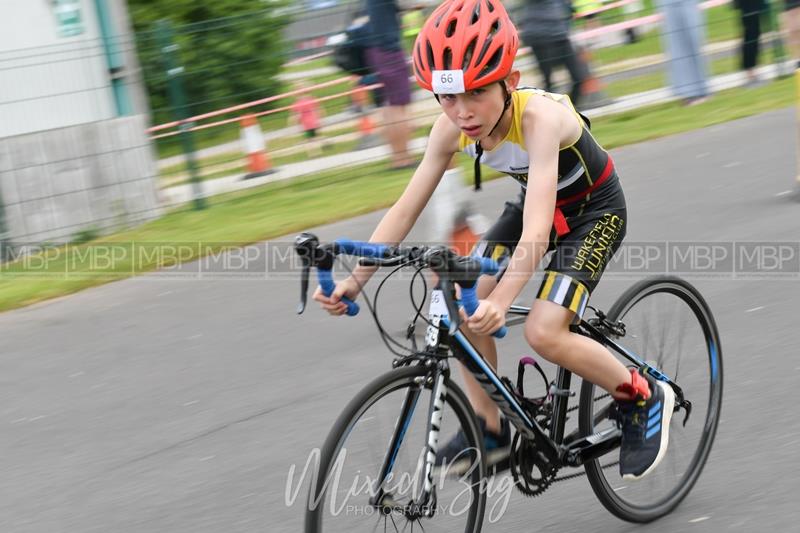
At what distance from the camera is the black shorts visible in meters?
4.09

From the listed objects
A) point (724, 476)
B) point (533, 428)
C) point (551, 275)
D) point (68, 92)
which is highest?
point (68, 92)

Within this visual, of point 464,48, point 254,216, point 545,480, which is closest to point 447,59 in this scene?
point 464,48

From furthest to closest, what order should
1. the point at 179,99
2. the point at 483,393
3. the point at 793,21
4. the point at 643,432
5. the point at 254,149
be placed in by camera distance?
1. the point at 793,21
2. the point at 254,149
3. the point at 179,99
4. the point at 643,432
5. the point at 483,393

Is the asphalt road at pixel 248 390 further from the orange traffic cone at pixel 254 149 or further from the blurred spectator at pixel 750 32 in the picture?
the blurred spectator at pixel 750 32

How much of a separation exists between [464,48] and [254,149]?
838 cm

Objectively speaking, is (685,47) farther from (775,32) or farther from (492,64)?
(492,64)

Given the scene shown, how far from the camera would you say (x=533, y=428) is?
412 cm

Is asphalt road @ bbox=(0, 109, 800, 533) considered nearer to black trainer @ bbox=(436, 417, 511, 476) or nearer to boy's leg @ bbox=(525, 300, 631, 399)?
black trainer @ bbox=(436, 417, 511, 476)

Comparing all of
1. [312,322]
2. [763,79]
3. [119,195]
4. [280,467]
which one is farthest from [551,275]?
[763,79]

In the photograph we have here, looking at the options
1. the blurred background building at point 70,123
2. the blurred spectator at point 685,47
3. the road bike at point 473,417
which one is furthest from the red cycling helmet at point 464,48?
the blurred spectator at point 685,47

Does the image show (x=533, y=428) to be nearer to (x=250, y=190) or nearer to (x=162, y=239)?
(x=162, y=239)

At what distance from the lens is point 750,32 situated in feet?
46.8

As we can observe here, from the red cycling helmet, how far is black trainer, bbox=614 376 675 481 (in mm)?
1351

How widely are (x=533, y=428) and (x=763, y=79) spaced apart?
37.9 feet
